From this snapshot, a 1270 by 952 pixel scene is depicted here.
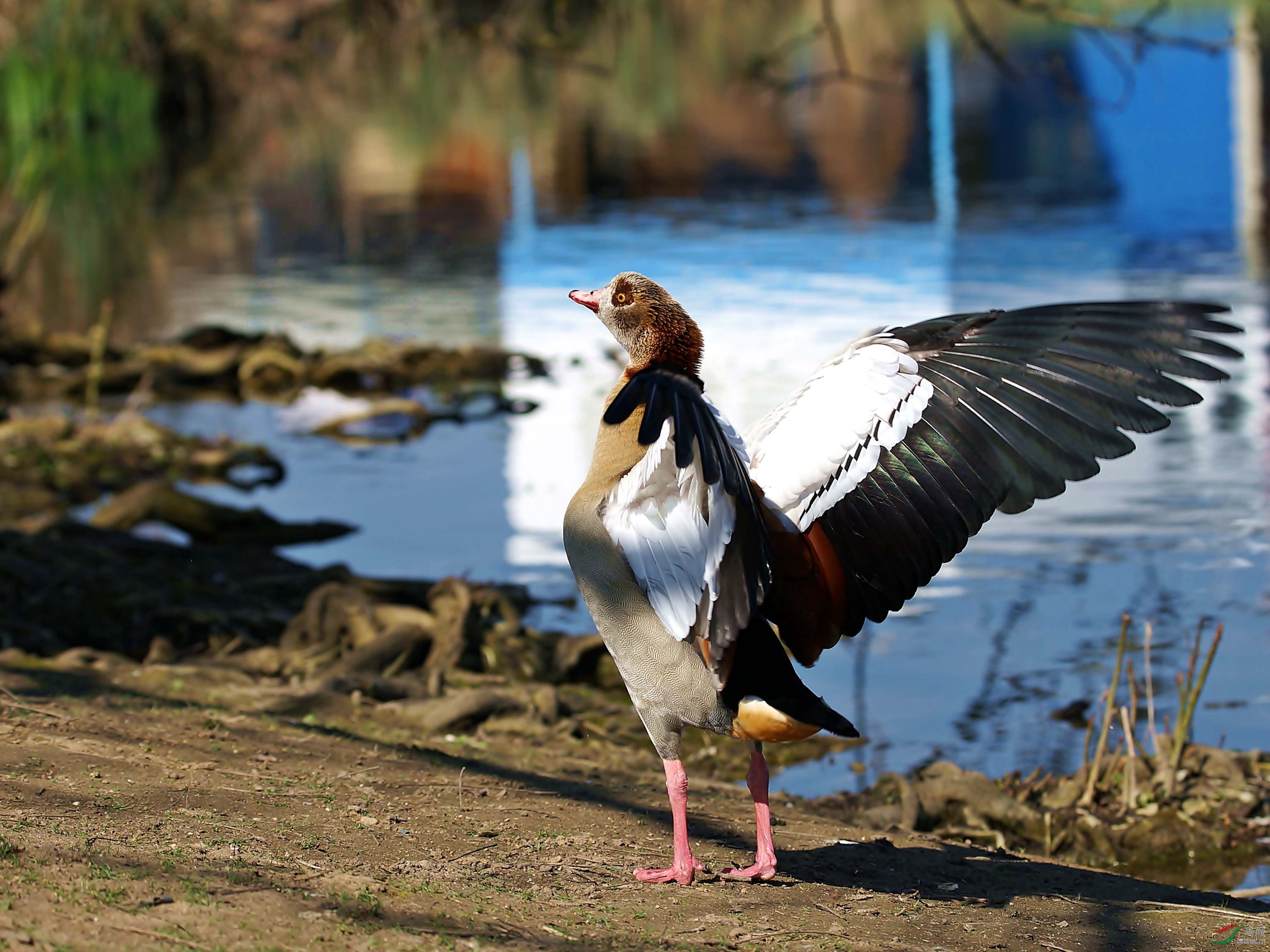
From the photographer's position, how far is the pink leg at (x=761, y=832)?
3553 millimetres

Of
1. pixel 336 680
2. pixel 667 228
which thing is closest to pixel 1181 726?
pixel 336 680

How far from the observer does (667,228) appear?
18.2 meters

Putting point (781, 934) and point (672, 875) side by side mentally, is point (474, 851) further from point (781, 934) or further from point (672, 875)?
point (781, 934)

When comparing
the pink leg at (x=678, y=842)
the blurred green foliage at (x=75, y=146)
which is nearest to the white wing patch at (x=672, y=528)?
the pink leg at (x=678, y=842)

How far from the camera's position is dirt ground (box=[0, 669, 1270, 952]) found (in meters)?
2.92

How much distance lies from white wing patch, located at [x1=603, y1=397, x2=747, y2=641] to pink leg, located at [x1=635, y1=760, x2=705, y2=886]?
1.14 feet

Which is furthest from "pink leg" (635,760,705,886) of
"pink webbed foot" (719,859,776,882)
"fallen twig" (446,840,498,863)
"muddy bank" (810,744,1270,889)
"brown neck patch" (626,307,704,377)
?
"muddy bank" (810,744,1270,889)

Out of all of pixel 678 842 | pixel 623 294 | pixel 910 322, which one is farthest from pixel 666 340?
pixel 910 322

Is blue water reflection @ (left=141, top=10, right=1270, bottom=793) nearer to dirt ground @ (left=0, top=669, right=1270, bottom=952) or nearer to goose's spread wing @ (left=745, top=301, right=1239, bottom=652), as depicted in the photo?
dirt ground @ (left=0, top=669, right=1270, bottom=952)

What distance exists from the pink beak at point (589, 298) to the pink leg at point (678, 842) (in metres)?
1.17

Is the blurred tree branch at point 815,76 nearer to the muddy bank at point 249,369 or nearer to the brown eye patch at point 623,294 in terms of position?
the brown eye patch at point 623,294

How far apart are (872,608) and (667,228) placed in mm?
14943

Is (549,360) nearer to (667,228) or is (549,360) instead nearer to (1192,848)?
(667,228)

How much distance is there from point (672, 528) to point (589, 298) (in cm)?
83
